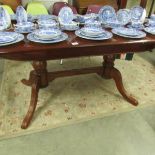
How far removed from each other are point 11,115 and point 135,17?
1.35 metres

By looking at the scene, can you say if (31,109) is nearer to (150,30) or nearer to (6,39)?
(6,39)

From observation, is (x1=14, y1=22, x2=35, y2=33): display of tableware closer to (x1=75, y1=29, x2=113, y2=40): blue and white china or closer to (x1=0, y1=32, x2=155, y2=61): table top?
(x1=0, y1=32, x2=155, y2=61): table top

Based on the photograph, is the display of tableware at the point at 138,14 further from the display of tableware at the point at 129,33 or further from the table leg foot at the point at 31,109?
the table leg foot at the point at 31,109

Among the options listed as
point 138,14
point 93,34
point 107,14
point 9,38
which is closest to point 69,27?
point 93,34

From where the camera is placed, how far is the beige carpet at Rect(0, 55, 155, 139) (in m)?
1.52

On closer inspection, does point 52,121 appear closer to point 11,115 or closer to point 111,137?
point 11,115

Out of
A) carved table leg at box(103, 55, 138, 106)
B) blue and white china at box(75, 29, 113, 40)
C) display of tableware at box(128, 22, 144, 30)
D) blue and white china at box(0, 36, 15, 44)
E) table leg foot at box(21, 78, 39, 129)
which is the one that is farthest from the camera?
carved table leg at box(103, 55, 138, 106)

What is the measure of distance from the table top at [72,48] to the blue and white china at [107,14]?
29 centimetres

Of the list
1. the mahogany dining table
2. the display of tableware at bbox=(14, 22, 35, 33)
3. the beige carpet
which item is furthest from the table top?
the beige carpet

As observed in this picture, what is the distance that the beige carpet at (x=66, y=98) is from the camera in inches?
59.9

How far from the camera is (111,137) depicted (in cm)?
Answer: 142

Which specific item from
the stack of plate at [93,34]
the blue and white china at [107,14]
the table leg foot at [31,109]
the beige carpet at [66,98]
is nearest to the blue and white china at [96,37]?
→ the stack of plate at [93,34]

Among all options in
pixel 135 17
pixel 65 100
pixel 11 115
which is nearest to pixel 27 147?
pixel 11 115

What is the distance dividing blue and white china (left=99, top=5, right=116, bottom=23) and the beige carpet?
0.71m
